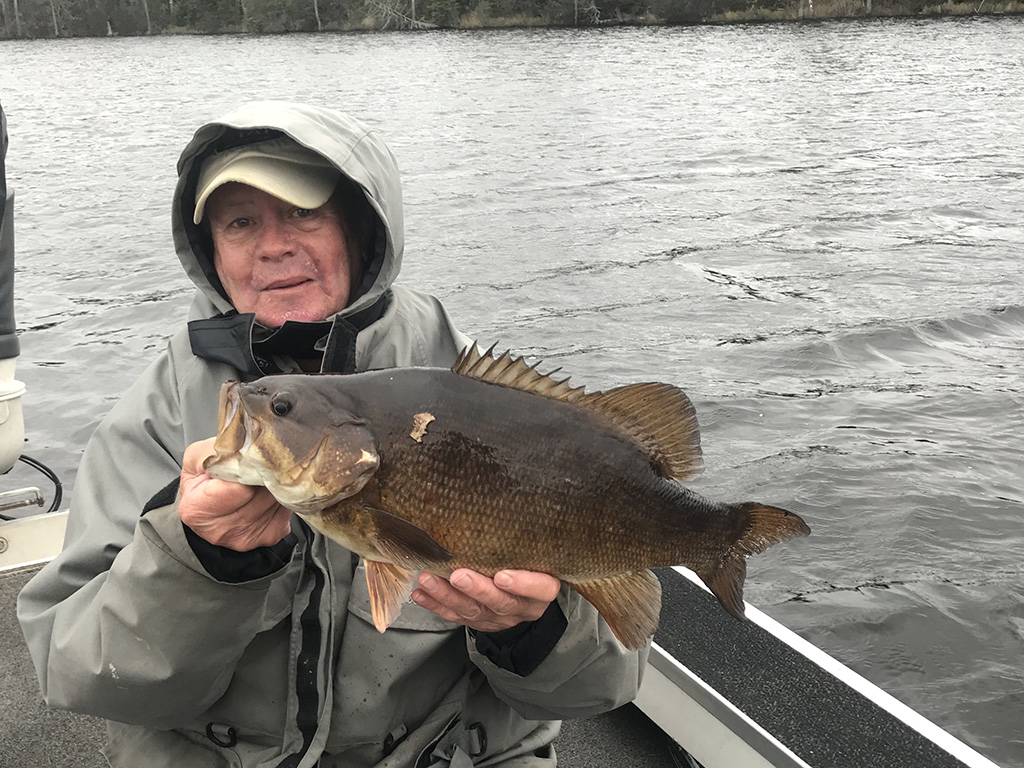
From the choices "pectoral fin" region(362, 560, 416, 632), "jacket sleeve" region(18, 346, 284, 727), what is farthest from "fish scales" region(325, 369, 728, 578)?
"jacket sleeve" region(18, 346, 284, 727)

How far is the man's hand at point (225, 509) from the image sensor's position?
1.99m

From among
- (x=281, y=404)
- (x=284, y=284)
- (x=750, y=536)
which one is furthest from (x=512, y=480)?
(x=284, y=284)

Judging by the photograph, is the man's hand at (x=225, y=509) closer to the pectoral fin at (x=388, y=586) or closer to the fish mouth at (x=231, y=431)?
the fish mouth at (x=231, y=431)

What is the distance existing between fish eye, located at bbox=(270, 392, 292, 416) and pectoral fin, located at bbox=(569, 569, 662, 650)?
76cm

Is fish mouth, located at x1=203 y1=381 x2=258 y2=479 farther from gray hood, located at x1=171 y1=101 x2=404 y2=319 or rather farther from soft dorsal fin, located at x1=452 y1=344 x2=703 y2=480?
gray hood, located at x1=171 y1=101 x2=404 y2=319

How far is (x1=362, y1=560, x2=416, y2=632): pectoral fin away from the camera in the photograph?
2.12 m

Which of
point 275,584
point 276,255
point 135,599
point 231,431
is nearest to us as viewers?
point 231,431

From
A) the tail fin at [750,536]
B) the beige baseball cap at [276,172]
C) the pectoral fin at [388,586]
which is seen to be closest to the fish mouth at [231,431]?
the pectoral fin at [388,586]

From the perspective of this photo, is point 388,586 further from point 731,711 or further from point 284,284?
point 731,711

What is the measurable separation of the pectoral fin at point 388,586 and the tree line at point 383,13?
5594 cm

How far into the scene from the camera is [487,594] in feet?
6.98

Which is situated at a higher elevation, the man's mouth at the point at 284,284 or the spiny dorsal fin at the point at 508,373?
the man's mouth at the point at 284,284

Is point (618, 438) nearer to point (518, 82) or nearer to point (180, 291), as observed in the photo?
Result: point (180, 291)

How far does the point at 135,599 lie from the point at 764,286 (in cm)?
1109
